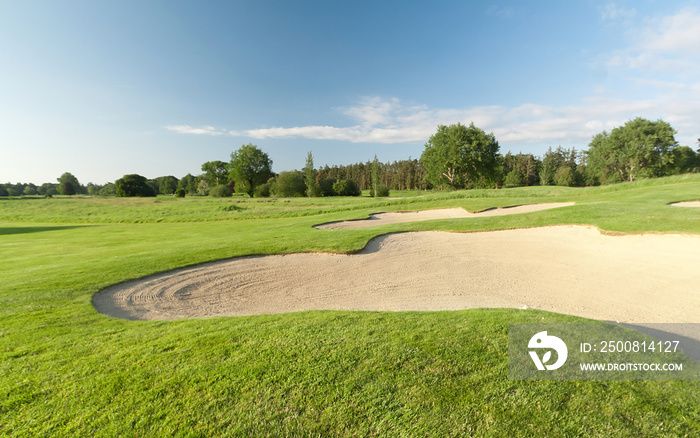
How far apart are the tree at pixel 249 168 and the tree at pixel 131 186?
2223 centimetres

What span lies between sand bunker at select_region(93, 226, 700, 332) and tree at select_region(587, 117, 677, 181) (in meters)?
60.1

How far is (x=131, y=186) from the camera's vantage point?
6688 centimetres

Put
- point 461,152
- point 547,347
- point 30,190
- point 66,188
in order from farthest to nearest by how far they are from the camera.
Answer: point 30,190, point 66,188, point 461,152, point 547,347

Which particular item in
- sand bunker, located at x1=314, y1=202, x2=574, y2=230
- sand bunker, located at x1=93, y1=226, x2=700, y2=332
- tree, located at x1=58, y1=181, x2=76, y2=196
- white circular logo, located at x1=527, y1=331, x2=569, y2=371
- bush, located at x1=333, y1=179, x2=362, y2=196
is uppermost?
tree, located at x1=58, y1=181, x2=76, y2=196

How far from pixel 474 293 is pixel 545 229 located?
300 inches

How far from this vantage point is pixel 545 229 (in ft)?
43.5

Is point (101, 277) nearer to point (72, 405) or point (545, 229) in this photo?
point (72, 405)

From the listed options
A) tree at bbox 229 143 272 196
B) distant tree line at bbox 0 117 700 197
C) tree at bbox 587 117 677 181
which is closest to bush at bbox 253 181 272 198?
distant tree line at bbox 0 117 700 197

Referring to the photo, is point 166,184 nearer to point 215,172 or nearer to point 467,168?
point 215,172

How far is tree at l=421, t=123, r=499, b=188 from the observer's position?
50.0 m

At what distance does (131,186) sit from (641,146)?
107m

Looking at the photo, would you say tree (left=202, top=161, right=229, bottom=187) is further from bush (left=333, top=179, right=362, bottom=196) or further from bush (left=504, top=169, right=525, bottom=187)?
bush (left=504, top=169, right=525, bottom=187)

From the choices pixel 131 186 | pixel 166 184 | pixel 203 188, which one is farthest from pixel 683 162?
pixel 166 184

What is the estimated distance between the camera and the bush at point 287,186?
60750 millimetres
